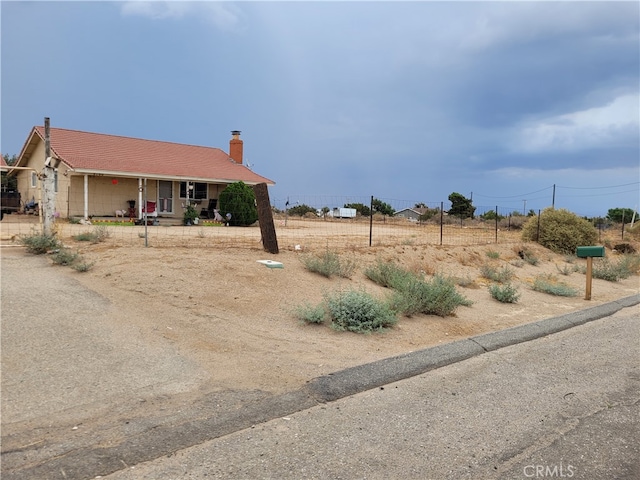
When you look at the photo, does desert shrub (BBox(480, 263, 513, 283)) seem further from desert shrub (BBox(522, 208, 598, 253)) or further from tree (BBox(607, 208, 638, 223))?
tree (BBox(607, 208, 638, 223))

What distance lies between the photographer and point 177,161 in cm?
3094

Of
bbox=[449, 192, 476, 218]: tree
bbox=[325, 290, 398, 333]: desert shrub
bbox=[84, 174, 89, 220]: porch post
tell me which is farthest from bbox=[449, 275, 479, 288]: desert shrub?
bbox=[449, 192, 476, 218]: tree

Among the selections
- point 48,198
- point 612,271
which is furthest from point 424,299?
point 612,271

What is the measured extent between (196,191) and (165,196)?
187 centimetres

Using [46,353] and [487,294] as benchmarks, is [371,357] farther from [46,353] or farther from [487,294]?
[487,294]

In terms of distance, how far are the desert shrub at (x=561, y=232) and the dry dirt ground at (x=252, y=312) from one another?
442 inches

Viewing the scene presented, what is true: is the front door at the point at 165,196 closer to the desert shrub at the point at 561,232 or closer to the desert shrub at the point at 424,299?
the desert shrub at the point at 561,232

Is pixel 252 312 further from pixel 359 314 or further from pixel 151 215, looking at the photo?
pixel 151 215

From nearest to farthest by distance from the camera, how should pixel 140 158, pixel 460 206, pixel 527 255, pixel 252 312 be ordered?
pixel 252 312 < pixel 527 255 < pixel 140 158 < pixel 460 206

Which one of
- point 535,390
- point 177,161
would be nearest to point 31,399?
point 535,390

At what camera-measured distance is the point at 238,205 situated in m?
26.6

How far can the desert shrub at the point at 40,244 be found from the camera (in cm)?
1084

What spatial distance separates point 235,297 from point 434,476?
17.7 ft

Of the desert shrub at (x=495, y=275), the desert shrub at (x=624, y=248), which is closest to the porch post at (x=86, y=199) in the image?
the desert shrub at (x=495, y=275)
